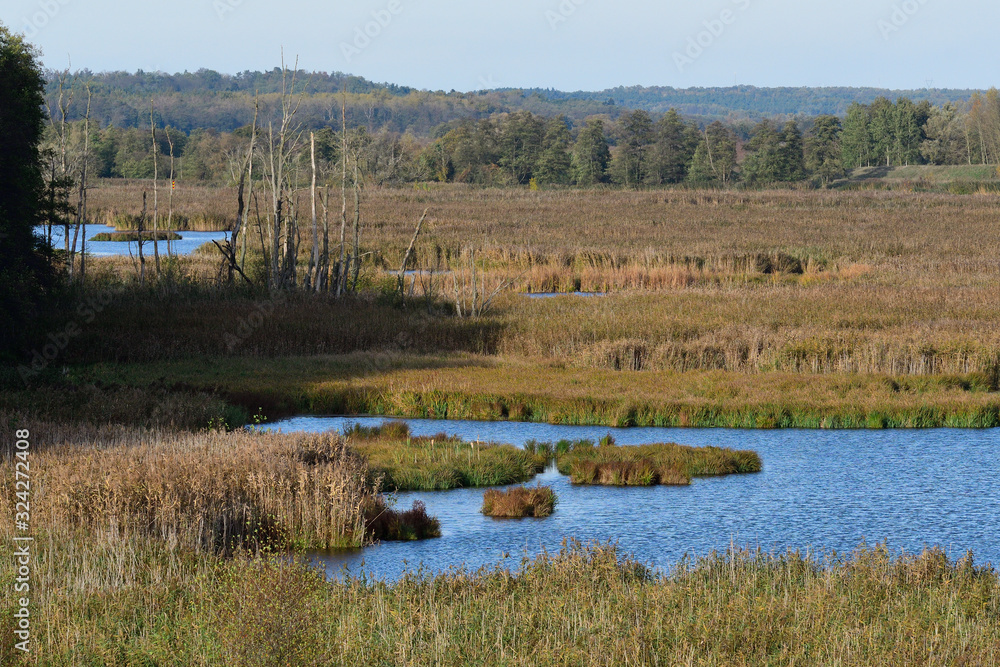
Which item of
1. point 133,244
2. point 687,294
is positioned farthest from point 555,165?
point 687,294

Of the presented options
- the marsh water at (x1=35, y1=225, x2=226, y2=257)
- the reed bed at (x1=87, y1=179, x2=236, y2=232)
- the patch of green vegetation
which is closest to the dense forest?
the reed bed at (x1=87, y1=179, x2=236, y2=232)

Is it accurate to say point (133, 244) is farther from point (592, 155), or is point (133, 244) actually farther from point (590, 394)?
point (592, 155)

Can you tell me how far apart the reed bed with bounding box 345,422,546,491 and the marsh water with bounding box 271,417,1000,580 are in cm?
36

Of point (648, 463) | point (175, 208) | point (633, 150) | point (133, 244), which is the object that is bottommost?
point (648, 463)

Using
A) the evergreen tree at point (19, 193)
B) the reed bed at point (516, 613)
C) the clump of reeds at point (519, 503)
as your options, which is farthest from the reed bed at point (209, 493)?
the evergreen tree at point (19, 193)

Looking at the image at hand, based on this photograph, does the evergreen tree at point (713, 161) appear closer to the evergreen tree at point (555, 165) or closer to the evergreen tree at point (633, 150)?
the evergreen tree at point (633, 150)

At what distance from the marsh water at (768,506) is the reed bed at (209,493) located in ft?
1.99

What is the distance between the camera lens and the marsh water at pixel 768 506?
50.4 ft

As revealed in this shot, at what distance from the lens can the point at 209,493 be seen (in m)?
15.0

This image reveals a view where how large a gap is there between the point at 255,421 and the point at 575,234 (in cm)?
4485

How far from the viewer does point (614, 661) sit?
914 centimetres

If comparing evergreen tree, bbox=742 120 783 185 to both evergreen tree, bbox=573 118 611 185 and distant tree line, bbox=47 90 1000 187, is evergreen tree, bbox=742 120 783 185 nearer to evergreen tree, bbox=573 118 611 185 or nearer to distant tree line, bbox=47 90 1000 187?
→ distant tree line, bbox=47 90 1000 187

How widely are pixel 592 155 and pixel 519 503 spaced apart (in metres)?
115

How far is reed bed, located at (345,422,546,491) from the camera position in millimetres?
19312
